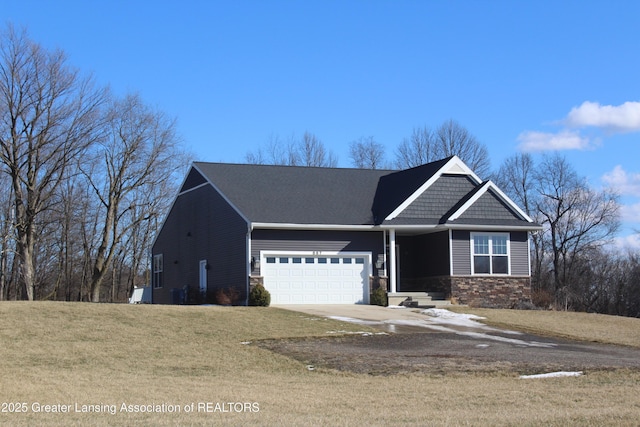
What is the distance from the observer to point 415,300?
30.5 m

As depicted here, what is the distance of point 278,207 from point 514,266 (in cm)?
992

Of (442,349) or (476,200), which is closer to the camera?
(442,349)

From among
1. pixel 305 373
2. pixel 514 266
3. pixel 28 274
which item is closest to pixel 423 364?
pixel 305 373

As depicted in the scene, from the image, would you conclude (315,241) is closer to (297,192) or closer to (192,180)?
(297,192)

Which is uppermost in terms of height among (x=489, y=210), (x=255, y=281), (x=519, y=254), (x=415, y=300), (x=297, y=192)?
(x=297, y=192)

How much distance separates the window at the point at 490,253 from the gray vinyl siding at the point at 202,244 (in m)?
9.31

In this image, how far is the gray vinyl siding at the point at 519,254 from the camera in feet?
105

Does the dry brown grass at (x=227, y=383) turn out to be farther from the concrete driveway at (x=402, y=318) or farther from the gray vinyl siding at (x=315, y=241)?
the gray vinyl siding at (x=315, y=241)

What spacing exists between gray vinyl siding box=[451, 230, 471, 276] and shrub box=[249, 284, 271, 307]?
25.1ft

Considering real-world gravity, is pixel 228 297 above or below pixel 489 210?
below

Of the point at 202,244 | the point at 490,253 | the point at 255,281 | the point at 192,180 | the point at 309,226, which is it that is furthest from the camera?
the point at 192,180

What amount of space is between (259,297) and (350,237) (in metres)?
4.76

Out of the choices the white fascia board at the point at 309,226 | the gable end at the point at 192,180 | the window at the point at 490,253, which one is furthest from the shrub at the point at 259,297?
the window at the point at 490,253

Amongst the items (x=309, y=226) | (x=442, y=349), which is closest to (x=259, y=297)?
(x=309, y=226)
